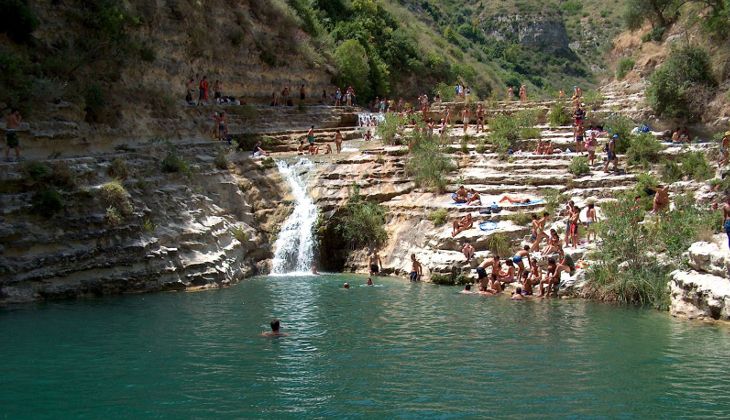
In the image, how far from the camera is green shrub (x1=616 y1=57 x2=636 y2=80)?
3559 centimetres

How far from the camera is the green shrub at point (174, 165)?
880 inches

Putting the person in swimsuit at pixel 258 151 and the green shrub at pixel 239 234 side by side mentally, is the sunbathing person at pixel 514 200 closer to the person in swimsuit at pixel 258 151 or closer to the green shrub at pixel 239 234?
the green shrub at pixel 239 234

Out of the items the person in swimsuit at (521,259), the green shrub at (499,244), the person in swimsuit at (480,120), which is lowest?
the person in swimsuit at (521,259)

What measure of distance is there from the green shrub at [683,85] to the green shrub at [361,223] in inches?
440

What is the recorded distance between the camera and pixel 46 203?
18125 millimetres

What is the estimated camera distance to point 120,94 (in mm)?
25297

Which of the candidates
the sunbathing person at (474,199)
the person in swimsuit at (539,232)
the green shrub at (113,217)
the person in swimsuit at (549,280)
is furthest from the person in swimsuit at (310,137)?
the person in swimsuit at (549,280)

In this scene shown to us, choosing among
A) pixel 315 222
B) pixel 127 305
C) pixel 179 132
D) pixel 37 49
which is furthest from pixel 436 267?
pixel 37 49

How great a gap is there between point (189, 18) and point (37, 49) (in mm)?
8047

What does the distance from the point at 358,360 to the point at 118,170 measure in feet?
36.3

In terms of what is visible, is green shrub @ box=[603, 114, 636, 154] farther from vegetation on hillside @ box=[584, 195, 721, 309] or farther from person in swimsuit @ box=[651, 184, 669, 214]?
vegetation on hillside @ box=[584, 195, 721, 309]

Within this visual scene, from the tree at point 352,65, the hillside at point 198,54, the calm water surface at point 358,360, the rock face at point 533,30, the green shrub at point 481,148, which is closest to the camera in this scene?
the calm water surface at point 358,360

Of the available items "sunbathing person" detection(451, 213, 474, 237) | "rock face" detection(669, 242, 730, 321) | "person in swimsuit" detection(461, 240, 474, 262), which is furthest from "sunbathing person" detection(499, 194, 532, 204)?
"rock face" detection(669, 242, 730, 321)

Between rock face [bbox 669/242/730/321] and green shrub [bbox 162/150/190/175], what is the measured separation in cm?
1393
